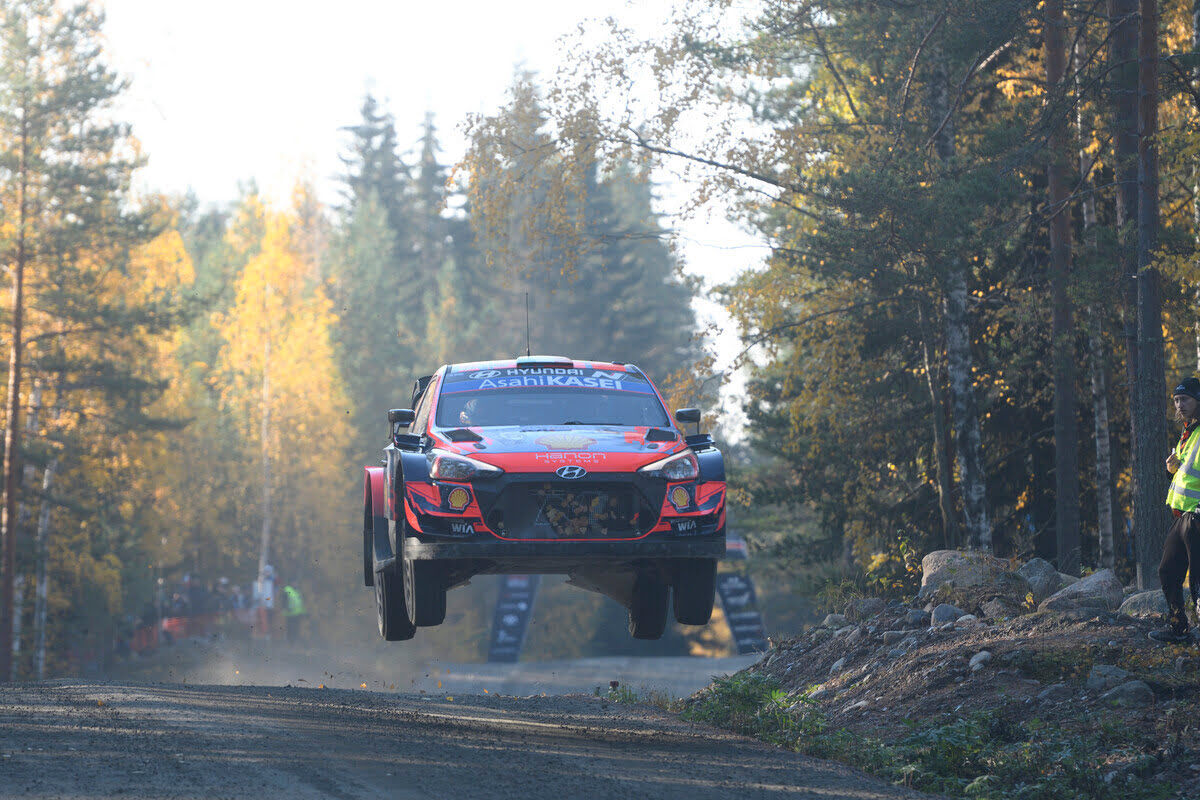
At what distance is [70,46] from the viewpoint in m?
35.3

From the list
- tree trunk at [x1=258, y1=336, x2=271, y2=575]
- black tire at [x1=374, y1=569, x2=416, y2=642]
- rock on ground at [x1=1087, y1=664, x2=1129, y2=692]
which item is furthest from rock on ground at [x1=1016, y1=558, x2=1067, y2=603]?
tree trunk at [x1=258, y1=336, x2=271, y2=575]

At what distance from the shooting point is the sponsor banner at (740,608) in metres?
47.5

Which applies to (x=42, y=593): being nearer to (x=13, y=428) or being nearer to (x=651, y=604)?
(x=13, y=428)

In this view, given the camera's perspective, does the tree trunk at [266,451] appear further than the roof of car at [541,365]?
Yes

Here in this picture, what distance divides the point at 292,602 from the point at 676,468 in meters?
53.5

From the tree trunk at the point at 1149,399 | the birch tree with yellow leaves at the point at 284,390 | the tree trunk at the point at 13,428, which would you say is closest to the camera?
the tree trunk at the point at 1149,399

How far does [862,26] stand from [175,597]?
46.6m

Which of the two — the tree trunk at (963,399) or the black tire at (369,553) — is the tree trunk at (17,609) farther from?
the tree trunk at (963,399)

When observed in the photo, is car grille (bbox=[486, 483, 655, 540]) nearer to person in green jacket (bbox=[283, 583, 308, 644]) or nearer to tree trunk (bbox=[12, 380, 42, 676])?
tree trunk (bbox=[12, 380, 42, 676])

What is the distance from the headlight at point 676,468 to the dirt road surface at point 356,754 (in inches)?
82.7

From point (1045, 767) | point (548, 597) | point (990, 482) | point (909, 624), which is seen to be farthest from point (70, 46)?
point (548, 597)

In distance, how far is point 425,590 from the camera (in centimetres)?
1008

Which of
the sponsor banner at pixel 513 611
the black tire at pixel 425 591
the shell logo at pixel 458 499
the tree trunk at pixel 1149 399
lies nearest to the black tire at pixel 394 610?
the black tire at pixel 425 591

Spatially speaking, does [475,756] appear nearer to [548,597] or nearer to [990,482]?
[990,482]
